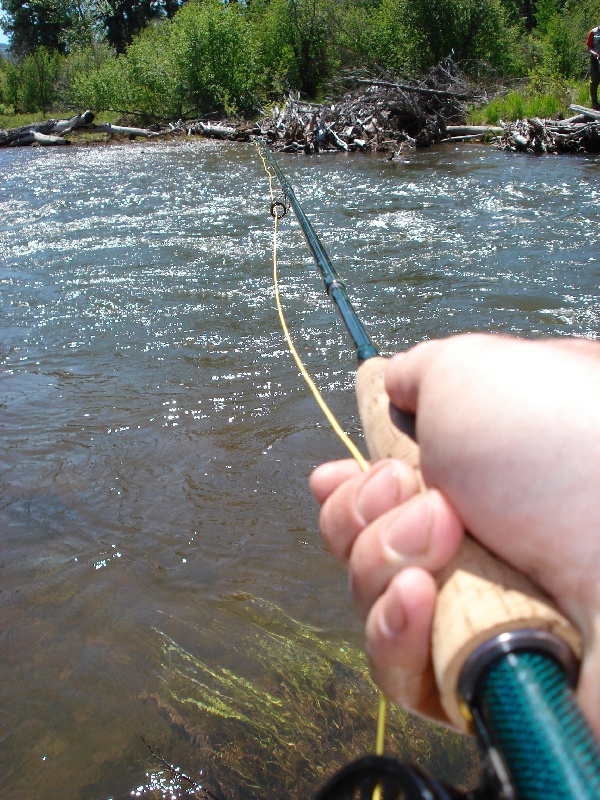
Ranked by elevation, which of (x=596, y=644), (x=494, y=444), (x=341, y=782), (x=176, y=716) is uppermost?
(x=494, y=444)

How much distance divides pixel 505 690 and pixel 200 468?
2663 millimetres

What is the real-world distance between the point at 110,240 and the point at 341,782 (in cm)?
747

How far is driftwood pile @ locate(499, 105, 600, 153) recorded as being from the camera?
1191 cm

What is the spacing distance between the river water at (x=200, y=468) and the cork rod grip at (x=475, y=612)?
117 cm

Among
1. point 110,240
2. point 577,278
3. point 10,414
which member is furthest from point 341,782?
point 110,240

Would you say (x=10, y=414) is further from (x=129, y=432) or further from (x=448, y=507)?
(x=448, y=507)

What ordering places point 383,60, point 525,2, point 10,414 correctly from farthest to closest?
point 525,2 → point 383,60 → point 10,414

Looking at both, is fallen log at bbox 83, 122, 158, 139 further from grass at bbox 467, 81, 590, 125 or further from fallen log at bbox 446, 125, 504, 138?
grass at bbox 467, 81, 590, 125

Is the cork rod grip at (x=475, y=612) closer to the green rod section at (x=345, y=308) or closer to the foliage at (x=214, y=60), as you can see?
the green rod section at (x=345, y=308)

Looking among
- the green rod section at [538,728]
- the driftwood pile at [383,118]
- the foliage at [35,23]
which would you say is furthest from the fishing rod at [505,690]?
the foliage at [35,23]

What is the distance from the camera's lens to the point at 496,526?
84 cm

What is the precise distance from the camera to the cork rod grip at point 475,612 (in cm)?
69

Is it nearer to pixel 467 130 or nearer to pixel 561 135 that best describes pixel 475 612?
pixel 561 135

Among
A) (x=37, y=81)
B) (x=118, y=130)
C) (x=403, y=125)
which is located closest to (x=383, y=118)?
(x=403, y=125)
